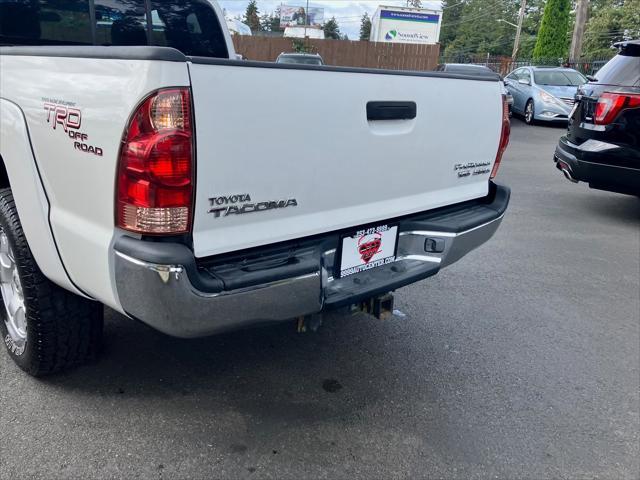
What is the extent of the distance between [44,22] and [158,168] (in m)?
2.17

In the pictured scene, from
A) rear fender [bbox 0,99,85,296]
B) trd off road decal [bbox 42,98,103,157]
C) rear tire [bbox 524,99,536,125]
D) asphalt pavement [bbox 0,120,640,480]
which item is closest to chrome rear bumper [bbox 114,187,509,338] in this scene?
trd off road decal [bbox 42,98,103,157]

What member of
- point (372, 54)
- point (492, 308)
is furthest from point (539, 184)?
point (372, 54)

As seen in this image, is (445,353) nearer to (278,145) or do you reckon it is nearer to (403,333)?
(403,333)

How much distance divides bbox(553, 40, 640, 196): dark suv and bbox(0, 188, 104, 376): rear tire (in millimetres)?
5147

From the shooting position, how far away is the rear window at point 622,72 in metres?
5.59

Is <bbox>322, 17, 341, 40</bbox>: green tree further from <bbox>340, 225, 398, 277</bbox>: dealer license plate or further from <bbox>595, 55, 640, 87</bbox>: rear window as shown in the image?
<bbox>340, 225, 398, 277</bbox>: dealer license plate

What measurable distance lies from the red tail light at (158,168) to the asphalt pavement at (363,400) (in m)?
1.06

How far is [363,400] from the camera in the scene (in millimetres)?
2844

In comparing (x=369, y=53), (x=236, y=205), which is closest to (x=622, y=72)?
(x=236, y=205)

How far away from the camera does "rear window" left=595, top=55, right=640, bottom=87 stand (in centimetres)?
559

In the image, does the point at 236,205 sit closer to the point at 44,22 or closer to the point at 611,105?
the point at 44,22

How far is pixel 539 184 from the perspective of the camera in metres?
8.27

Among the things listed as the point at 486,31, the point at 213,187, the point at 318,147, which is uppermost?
the point at 486,31

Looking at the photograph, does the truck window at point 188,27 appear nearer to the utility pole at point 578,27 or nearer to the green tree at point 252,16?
the utility pole at point 578,27
